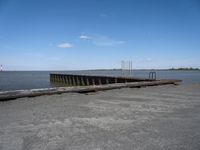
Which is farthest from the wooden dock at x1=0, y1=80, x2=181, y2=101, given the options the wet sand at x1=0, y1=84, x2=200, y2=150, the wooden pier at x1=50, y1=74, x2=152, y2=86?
the wooden pier at x1=50, y1=74, x2=152, y2=86

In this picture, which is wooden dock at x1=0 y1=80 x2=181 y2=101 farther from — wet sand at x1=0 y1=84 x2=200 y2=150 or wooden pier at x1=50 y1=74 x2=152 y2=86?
wooden pier at x1=50 y1=74 x2=152 y2=86

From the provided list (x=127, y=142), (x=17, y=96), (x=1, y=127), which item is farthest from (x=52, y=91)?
(x=127, y=142)

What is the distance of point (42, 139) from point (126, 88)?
926 cm

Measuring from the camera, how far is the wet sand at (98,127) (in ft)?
12.6

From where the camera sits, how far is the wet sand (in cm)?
383

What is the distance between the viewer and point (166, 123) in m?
5.22

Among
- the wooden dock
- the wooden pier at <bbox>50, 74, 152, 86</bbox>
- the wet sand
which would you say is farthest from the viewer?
the wooden pier at <bbox>50, 74, 152, 86</bbox>

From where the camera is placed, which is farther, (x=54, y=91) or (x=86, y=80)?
(x=86, y=80)

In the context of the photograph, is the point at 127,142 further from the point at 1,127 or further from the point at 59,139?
the point at 1,127

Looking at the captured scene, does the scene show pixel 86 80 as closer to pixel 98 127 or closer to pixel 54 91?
pixel 54 91

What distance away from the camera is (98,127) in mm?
4859

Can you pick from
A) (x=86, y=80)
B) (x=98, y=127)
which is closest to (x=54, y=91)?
(x=98, y=127)

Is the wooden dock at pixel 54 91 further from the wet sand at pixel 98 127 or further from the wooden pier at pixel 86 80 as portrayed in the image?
the wooden pier at pixel 86 80

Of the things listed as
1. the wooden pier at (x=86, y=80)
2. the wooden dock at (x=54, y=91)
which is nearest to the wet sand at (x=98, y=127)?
the wooden dock at (x=54, y=91)
